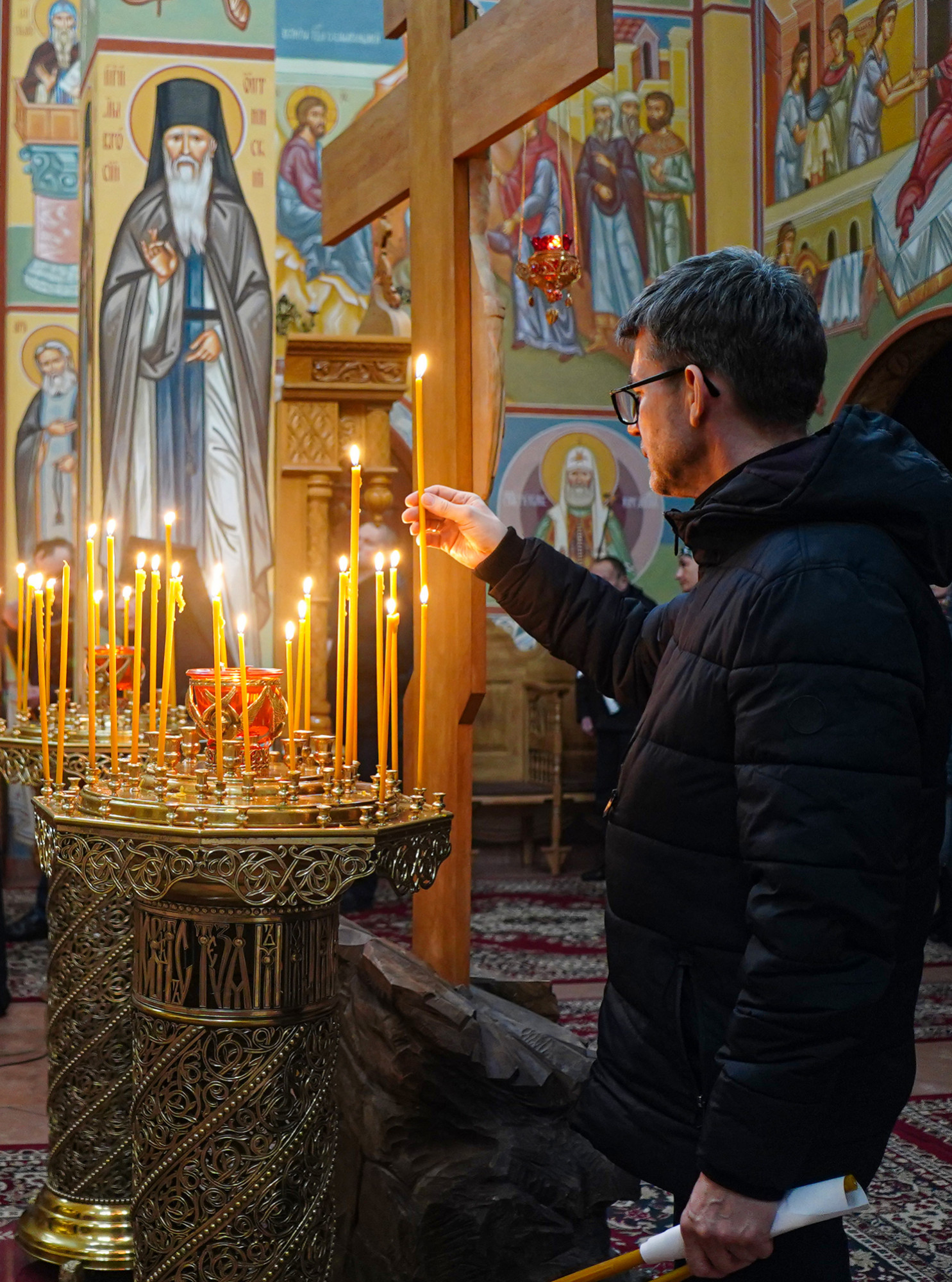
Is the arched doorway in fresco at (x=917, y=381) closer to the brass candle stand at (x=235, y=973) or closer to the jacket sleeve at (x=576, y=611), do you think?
the jacket sleeve at (x=576, y=611)

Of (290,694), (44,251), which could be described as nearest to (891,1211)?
(290,694)

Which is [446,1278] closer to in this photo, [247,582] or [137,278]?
[247,582]

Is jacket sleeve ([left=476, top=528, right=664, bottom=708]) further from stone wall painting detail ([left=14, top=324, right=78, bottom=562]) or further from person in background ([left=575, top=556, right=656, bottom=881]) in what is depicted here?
stone wall painting detail ([left=14, top=324, right=78, bottom=562])

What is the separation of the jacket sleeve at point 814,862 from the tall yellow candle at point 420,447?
70 cm

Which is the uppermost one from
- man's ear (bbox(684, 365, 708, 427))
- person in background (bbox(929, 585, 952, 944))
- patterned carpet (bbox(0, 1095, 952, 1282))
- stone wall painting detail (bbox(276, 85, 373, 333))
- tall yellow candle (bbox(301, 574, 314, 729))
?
stone wall painting detail (bbox(276, 85, 373, 333))

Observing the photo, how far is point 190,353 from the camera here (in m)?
5.51

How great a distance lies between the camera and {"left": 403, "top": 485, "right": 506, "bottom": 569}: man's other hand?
2078 mm

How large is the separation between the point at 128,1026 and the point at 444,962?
24.1 inches

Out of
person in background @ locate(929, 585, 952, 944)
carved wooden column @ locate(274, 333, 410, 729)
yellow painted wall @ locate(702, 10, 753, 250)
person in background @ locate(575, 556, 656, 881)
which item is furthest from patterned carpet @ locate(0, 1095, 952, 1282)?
yellow painted wall @ locate(702, 10, 753, 250)

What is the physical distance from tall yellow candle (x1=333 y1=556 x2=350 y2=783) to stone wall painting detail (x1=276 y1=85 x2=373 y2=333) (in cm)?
742

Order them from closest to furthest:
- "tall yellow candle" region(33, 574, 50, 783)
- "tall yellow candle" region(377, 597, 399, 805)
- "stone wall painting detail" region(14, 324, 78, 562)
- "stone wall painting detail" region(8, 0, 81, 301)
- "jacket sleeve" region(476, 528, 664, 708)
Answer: "tall yellow candle" region(377, 597, 399, 805) < "jacket sleeve" region(476, 528, 664, 708) < "tall yellow candle" region(33, 574, 50, 783) < "stone wall painting detail" region(14, 324, 78, 562) < "stone wall painting detail" region(8, 0, 81, 301)

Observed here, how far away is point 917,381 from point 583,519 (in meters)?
2.47

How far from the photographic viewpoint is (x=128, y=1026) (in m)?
2.58

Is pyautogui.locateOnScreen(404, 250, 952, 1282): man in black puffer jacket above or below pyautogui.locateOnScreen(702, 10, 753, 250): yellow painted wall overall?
below
